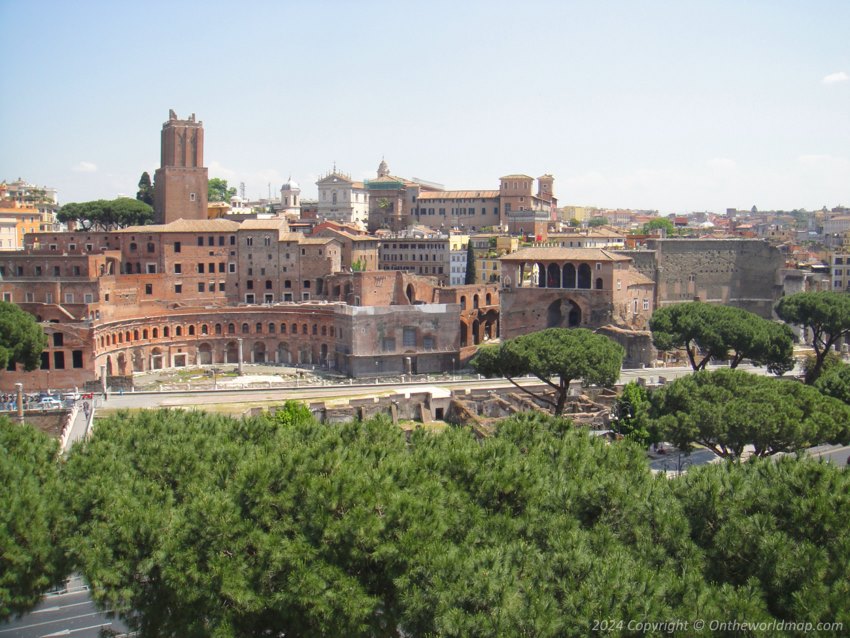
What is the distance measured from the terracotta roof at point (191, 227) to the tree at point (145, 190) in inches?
719

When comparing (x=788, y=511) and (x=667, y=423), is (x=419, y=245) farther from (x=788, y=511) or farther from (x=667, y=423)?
(x=788, y=511)

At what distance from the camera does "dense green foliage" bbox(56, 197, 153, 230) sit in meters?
81.1

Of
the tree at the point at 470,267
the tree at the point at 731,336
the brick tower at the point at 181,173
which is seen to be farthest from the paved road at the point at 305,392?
the brick tower at the point at 181,173

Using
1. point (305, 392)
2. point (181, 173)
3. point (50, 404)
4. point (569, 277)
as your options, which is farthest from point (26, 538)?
point (181, 173)

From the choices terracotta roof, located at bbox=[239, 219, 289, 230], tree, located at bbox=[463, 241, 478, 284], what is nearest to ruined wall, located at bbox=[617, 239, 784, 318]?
tree, located at bbox=[463, 241, 478, 284]

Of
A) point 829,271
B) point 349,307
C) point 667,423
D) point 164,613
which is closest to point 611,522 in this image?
point 164,613

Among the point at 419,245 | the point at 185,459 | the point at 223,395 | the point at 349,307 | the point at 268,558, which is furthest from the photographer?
the point at 419,245

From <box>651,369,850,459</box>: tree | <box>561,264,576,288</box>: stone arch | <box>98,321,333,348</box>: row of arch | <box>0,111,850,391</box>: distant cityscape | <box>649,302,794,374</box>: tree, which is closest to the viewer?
<box>651,369,850,459</box>: tree

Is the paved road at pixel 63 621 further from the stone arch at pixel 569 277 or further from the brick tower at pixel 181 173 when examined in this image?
the brick tower at pixel 181 173

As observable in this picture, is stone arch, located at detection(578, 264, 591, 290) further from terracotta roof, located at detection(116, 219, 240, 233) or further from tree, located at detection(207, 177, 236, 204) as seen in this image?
tree, located at detection(207, 177, 236, 204)

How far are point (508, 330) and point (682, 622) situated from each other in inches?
2034

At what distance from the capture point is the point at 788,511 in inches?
707

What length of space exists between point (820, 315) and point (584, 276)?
1597cm

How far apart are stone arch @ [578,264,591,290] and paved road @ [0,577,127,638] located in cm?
4563
